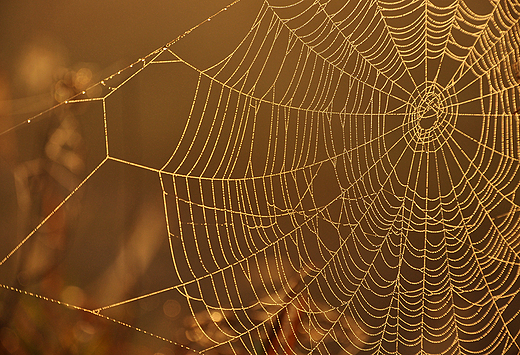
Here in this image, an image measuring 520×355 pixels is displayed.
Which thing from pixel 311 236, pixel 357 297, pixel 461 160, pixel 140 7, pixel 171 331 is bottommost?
pixel 171 331

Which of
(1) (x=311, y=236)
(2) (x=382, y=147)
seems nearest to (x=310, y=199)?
(1) (x=311, y=236)

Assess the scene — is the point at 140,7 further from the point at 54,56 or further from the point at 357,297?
the point at 357,297

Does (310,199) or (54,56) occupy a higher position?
(54,56)
